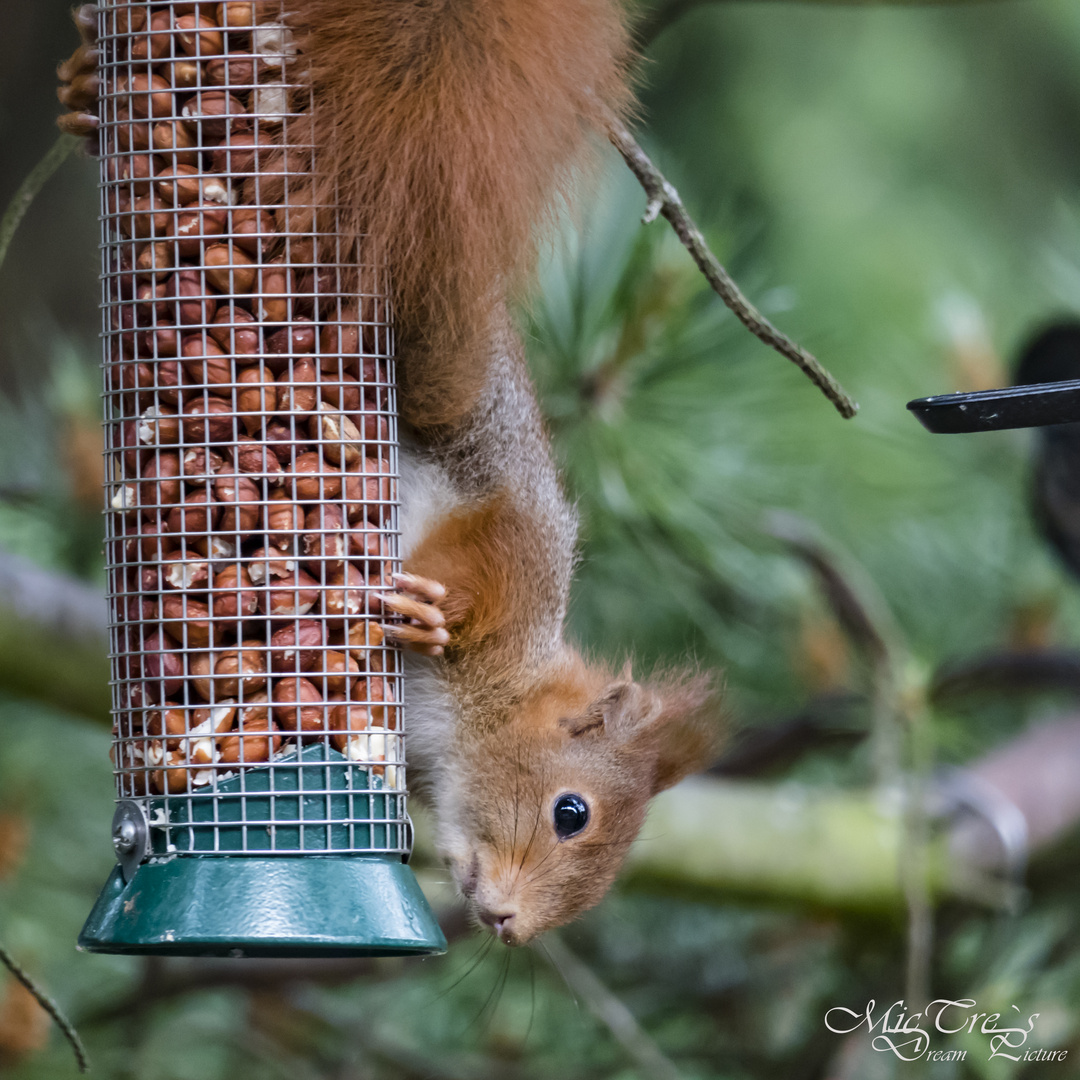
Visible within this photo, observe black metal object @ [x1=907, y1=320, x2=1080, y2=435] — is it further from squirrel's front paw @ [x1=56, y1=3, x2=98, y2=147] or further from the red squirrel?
squirrel's front paw @ [x1=56, y1=3, x2=98, y2=147]

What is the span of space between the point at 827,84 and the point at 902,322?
53.4 inches

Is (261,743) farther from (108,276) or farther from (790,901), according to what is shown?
(790,901)

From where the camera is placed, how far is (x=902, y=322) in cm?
353

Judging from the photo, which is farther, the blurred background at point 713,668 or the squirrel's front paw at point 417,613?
the blurred background at point 713,668

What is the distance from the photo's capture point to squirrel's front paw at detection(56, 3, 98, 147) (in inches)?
57.9

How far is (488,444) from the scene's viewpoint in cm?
160

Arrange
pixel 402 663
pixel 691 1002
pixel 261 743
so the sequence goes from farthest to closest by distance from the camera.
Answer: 1. pixel 691 1002
2. pixel 402 663
3. pixel 261 743

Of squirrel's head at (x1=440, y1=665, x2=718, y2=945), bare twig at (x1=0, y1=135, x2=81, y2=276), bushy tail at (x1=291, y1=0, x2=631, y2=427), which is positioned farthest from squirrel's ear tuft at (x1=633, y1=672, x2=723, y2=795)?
bare twig at (x1=0, y1=135, x2=81, y2=276)

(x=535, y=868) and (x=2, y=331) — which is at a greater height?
(x=2, y=331)

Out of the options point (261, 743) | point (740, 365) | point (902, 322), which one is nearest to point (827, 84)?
point (902, 322)

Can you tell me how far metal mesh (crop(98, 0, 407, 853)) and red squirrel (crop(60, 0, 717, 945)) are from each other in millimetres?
57

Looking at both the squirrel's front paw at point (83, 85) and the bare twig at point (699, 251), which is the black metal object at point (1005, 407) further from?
the squirrel's front paw at point (83, 85)

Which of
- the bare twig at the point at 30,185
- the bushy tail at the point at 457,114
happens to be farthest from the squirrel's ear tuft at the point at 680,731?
the bare twig at the point at 30,185

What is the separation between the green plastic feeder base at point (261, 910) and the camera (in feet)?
4.05
